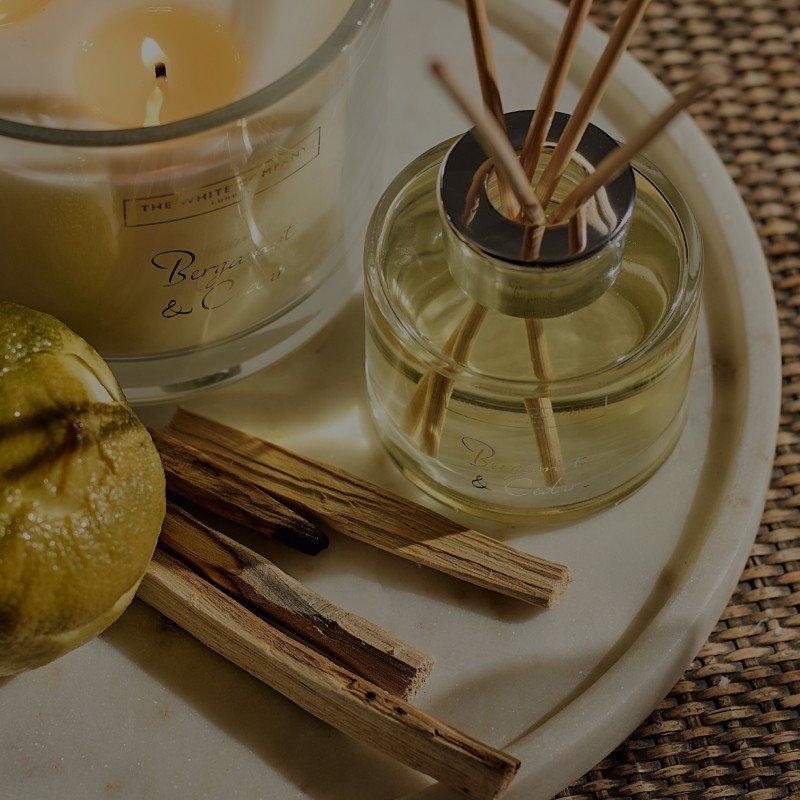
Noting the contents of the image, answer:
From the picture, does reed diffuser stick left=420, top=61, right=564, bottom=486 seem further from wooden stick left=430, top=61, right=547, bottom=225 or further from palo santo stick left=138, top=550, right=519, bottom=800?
palo santo stick left=138, top=550, right=519, bottom=800

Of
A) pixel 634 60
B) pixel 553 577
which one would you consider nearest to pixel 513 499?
pixel 553 577

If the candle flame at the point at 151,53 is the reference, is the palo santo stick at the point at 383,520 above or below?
below

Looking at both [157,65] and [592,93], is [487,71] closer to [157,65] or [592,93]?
[592,93]

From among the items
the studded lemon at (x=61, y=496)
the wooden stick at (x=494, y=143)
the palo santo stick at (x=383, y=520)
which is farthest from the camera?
the palo santo stick at (x=383, y=520)

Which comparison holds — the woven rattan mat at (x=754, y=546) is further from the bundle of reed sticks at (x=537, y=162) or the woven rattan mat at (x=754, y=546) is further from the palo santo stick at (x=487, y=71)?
the palo santo stick at (x=487, y=71)

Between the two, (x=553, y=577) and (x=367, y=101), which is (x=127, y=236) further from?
(x=553, y=577)

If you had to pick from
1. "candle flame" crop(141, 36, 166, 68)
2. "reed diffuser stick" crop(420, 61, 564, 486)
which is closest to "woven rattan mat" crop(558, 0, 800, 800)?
"reed diffuser stick" crop(420, 61, 564, 486)

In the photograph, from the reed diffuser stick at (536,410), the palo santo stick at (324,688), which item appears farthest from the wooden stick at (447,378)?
the palo santo stick at (324,688)
